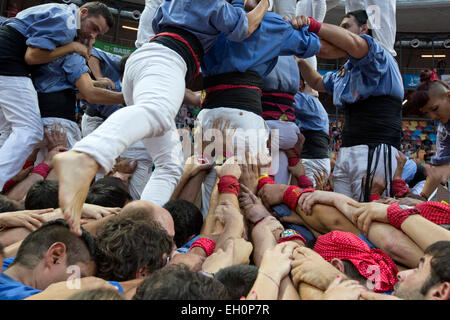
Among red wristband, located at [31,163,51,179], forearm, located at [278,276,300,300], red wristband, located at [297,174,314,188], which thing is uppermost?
forearm, located at [278,276,300,300]

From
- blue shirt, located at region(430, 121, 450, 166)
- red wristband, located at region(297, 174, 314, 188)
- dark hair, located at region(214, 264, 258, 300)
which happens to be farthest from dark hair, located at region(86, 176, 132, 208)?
blue shirt, located at region(430, 121, 450, 166)

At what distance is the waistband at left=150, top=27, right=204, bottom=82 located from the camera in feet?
5.34

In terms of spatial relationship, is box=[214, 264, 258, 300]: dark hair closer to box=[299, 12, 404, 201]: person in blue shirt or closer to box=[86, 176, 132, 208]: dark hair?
box=[86, 176, 132, 208]: dark hair

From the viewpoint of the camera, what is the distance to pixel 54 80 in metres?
2.70

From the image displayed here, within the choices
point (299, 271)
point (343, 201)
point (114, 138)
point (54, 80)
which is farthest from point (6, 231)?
point (54, 80)

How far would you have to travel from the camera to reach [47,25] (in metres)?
2.38

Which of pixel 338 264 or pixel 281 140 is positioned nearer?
pixel 338 264

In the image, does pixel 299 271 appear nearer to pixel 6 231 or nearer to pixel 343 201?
pixel 343 201

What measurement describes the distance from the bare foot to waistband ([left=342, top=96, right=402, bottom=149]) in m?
1.93

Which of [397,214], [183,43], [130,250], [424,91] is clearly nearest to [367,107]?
[424,91]

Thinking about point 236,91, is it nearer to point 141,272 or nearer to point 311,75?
point 141,272

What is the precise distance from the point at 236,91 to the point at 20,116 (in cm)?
150

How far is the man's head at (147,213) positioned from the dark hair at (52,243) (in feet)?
0.63

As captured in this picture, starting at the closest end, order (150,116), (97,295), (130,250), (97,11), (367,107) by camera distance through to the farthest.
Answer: (97,295) → (130,250) → (150,116) → (367,107) → (97,11)
